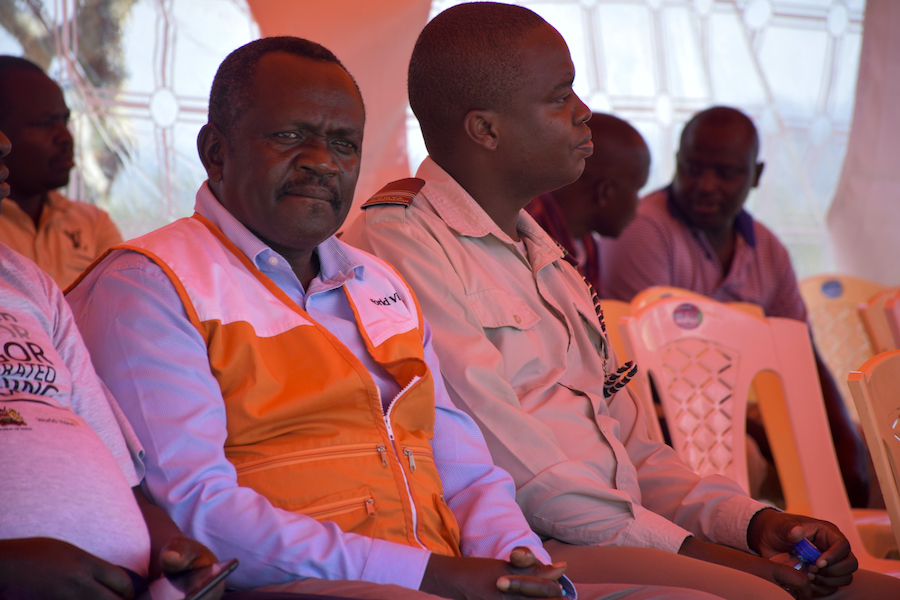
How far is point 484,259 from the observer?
1.80 meters

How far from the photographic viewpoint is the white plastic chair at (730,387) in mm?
2127

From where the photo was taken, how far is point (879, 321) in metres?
2.68

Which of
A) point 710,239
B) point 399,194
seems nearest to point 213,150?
point 399,194

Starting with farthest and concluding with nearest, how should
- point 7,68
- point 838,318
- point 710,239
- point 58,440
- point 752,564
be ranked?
point 710,239, point 838,318, point 7,68, point 752,564, point 58,440

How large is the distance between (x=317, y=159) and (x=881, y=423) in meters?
1.17

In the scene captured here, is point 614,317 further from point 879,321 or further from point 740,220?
point 740,220

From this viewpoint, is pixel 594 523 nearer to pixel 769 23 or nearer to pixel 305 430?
pixel 305 430

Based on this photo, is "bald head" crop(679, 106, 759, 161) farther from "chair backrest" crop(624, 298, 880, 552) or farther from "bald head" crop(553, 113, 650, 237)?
"chair backrest" crop(624, 298, 880, 552)

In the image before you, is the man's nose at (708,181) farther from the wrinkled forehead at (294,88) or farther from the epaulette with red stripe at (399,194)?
the wrinkled forehead at (294,88)

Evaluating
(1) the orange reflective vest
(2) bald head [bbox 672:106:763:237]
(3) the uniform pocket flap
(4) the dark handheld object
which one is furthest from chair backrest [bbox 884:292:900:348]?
(4) the dark handheld object

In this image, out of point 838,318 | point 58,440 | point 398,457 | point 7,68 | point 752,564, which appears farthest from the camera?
point 838,318

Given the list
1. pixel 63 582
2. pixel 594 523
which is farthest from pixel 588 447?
pixel 63 582

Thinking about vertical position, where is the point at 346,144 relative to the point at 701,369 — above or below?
above

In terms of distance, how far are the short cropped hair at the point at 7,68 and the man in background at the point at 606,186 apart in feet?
6.55
